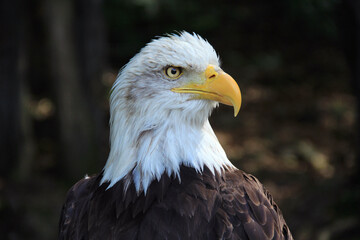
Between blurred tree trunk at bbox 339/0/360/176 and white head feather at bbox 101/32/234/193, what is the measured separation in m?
3.64

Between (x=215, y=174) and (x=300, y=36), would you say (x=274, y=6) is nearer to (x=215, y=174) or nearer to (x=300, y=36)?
(x=300, y=36)

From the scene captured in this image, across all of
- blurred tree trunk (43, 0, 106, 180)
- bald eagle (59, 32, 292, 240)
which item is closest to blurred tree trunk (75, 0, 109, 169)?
blurred tree trunk (43, 0, 106, 180)

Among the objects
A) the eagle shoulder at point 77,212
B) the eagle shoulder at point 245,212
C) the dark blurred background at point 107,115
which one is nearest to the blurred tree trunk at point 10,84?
the dark blurred background at point 107,115

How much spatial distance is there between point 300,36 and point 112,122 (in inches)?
381

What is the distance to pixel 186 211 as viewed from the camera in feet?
10.1

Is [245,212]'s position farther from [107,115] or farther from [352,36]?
[107,115]

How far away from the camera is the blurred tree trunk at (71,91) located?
7508 millimetres

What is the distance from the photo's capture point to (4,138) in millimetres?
7562

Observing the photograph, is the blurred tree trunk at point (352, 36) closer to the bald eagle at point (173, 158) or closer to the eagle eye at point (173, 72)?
the bald eagle at point (173, 158)

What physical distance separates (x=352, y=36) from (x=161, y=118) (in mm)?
4231

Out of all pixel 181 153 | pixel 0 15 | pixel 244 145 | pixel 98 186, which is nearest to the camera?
pixel 181 153

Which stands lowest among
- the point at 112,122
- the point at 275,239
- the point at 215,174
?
the point at 275,239

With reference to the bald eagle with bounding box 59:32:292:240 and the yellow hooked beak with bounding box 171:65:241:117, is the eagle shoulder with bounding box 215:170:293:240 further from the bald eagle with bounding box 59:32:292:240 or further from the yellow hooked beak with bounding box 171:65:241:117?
the yellow hooked beak with bounding box 171:65:241:117

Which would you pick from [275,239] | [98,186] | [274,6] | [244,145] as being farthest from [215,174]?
[274,6]
